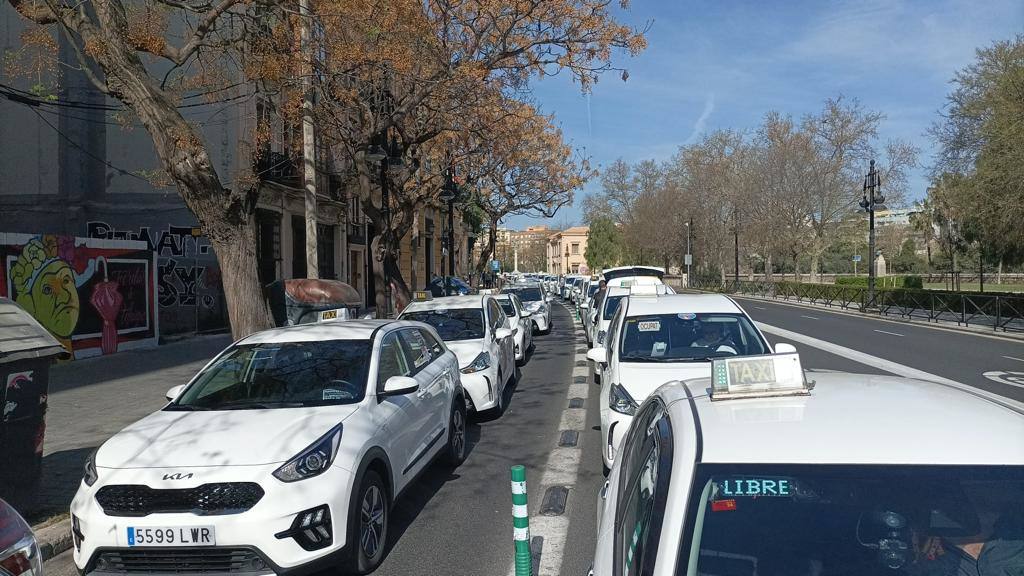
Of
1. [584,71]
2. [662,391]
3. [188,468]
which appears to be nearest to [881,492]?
[662,391]

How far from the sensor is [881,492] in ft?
7.50

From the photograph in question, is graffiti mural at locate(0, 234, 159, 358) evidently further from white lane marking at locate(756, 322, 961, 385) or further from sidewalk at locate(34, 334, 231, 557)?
white lane marking at locate(756, 322, 961, 385)

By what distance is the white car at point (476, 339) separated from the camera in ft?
32.0

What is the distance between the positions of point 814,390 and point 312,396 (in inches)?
151

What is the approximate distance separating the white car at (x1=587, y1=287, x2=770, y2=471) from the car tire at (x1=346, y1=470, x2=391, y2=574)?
2.27 meters

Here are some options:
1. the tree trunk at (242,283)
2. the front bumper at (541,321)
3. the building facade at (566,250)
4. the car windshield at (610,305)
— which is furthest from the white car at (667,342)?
the building facade at (566,250)

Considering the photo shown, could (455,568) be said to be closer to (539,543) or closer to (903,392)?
(539,543)

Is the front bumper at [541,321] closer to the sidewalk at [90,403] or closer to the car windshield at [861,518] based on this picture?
the sidewalk at [90,403]

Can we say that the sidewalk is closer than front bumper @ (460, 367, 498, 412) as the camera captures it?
Yes

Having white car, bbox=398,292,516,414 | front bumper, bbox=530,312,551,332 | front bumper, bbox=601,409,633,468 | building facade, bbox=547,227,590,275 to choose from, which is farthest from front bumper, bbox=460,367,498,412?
building facade, bbox=547,227,590,275

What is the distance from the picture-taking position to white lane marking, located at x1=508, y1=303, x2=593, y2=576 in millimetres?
5121

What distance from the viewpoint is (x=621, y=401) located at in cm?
666

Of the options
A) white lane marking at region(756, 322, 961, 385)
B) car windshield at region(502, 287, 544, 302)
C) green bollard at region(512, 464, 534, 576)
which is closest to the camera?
green bollard at region(512, 464, 534, 576)

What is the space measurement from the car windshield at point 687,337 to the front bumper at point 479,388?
2.37 m
